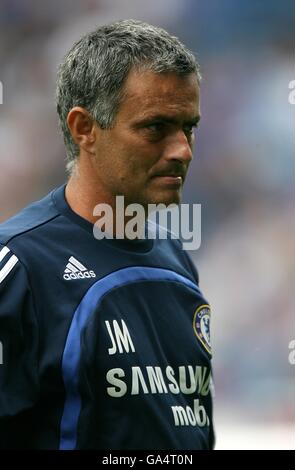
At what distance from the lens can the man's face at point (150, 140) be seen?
1.93 meters

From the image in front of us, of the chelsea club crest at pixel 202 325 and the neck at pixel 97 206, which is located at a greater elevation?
the neck at pixel 97 206

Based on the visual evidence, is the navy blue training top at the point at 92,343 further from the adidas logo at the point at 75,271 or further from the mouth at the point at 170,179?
the mouth at the point at 170,179

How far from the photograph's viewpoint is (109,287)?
6.27 ft

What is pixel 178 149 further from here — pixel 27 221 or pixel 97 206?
pixel 27 221

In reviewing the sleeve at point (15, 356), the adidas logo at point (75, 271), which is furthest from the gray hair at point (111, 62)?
the sleeve at point (15, 356)

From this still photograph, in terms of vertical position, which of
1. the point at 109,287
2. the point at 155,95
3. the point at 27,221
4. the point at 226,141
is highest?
the point at 226,141

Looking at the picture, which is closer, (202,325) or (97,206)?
(97,206)

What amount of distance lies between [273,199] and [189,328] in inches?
146

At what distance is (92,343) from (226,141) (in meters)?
4.12

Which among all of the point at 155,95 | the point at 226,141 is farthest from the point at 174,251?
the point at 226,141

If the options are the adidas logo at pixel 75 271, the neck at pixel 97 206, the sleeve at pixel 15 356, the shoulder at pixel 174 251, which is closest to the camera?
the sleeve at pixel 15 356

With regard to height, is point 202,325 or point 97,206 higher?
point 97,206

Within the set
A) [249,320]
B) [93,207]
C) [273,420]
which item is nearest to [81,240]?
[93,207]
